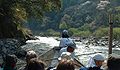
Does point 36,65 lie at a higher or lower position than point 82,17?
higher

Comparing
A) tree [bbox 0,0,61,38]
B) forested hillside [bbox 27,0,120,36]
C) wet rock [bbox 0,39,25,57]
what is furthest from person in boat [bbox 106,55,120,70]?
forested hillside [bbox 27,0,120,36]

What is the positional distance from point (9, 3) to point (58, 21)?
397ft

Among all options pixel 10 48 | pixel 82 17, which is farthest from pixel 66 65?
pixel 82 17

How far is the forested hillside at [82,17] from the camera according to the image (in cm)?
12400

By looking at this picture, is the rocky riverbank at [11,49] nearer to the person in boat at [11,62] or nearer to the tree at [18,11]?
the tree at [18,11]

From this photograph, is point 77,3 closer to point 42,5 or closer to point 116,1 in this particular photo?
point 116,1

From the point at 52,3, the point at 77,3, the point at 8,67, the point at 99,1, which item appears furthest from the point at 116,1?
the point at 8,67

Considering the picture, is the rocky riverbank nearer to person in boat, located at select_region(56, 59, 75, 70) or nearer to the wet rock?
the wet rock

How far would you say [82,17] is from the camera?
454 feet

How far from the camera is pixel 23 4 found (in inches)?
1444

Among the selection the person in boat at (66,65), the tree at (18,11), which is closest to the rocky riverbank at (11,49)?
the tree at (18,11)

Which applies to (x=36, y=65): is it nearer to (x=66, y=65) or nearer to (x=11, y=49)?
(x=66, y=65)

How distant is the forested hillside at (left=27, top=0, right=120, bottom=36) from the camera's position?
407ft

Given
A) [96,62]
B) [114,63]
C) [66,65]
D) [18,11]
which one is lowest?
[18,11]
